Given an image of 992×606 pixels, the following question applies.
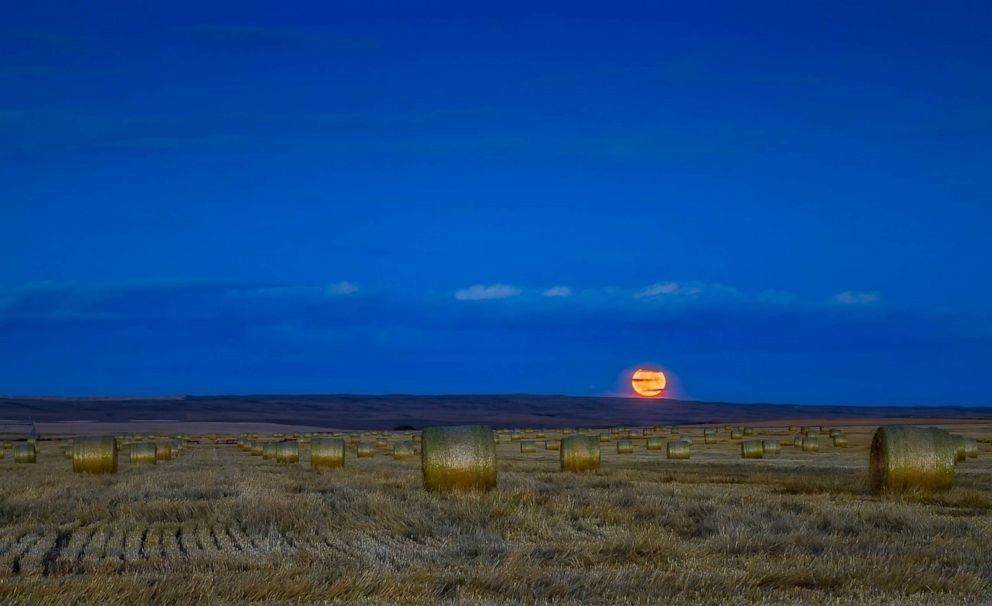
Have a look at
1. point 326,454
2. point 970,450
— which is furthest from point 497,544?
point 970,450

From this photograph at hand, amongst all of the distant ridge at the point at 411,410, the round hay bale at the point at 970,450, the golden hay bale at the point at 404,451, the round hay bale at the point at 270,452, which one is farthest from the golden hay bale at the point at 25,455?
the distant ridge at the point at 411,410

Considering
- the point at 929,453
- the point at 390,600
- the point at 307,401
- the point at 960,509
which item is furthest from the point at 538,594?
the point at 307,401

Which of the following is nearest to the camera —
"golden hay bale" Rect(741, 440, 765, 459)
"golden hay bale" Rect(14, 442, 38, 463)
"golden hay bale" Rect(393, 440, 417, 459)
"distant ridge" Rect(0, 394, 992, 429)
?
"golden hay bale" Rect(741, 440, 765, 459)

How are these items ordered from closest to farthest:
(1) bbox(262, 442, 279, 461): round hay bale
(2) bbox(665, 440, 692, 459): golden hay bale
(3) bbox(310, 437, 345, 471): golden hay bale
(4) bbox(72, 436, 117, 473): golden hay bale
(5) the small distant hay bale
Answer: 1. (4) bbox(72, 436, 117, 473): golden hay bale
2. (3) bbox(310, 437, 345, 471): golden hay bale
3. (2) bbox(665, 440, 692, 459): golden hay bale
4. (5) the small distant hay bale
5. (1) bbox(262, 442, 279, 461): round hay bale

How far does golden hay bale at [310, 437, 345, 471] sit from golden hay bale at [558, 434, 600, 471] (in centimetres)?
548

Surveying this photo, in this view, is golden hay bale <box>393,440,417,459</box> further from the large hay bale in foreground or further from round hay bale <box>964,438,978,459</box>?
the large hay bale in foreground

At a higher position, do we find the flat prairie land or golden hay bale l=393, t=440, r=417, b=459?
golden hay bale l=393, t=440, r=417, b=459

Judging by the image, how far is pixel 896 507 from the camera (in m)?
14.6

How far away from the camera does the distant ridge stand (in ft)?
415

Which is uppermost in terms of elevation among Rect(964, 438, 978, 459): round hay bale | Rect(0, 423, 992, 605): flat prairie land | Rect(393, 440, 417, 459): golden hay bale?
Rect(393, 440, 417, 459): golden hay bale

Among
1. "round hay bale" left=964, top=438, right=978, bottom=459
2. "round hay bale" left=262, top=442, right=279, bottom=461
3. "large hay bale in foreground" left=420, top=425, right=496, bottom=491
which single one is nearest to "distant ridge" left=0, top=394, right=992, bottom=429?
"round hay bale" left=262, top=442, right=279, bottom=461

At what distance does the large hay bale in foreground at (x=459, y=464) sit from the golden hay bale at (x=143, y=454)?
50.7 feet

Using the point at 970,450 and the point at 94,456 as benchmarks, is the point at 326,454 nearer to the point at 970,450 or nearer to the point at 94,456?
the point at 94,456

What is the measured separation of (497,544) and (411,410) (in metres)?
143
